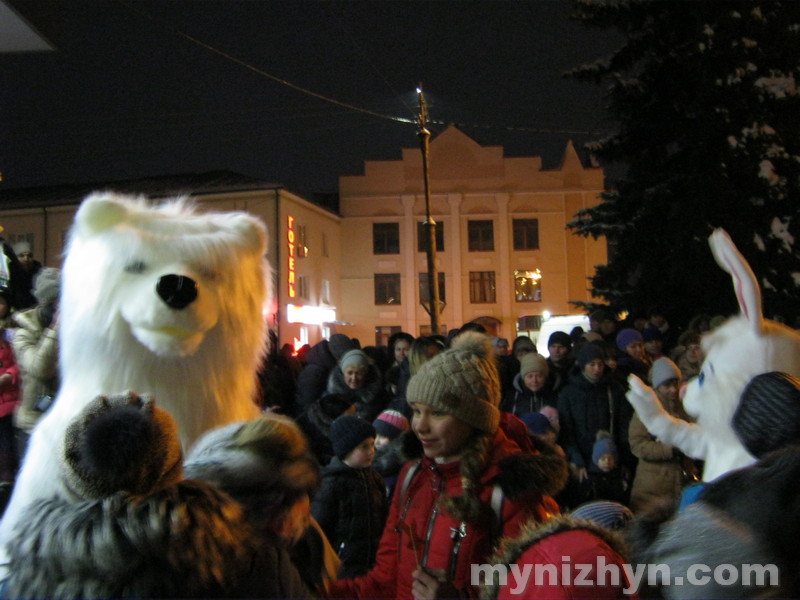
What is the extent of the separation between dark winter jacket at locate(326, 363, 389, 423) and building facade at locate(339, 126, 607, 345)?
27.6 metres

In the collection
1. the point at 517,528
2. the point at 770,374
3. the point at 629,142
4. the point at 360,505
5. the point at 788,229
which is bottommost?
the point at 360,505

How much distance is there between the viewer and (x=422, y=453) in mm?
3125

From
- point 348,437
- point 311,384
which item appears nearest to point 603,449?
point 348,437

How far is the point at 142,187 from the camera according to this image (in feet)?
98.8

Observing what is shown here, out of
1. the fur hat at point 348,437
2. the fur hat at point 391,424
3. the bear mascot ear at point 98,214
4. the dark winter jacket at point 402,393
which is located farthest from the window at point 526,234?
the bear mascot ear at point 98,214

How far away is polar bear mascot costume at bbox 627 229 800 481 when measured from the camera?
267 cm

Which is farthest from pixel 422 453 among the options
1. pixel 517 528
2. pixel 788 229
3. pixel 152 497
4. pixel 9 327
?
pixel 788 229

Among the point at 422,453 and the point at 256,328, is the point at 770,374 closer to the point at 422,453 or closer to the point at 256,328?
the point at 422,453

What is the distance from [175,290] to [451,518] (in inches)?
56.4

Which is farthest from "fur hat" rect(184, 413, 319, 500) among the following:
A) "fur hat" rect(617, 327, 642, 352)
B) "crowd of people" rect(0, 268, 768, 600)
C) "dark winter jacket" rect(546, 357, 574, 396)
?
"fur hat" rect(617, 327, 642, 352)

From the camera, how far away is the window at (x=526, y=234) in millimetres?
34844

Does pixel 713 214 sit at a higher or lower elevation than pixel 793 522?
higher

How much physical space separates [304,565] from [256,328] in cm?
131

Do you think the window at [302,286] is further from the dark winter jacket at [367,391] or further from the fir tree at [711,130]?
the dark winter jacket at [367,391]
